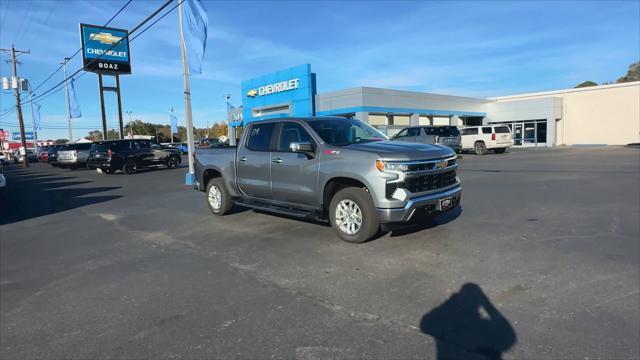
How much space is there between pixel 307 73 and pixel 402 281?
29510mm

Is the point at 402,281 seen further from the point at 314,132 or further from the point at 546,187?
the point at 546,187

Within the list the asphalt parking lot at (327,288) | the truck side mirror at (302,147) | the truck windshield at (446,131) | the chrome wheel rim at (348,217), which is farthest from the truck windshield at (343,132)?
the truck windshield at (446,131)

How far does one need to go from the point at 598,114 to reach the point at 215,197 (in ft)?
128

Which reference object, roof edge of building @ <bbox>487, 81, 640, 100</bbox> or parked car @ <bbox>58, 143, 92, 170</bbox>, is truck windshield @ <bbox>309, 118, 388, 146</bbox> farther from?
roof edge of building @ <bbox>487, 81, 640, 100</bbox>

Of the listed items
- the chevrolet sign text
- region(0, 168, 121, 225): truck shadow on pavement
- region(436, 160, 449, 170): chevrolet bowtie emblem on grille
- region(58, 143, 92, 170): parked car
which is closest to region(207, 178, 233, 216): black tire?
region(436, 160, 449, 170): chevrolet bowtie emblem on grille

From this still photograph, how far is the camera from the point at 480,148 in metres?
27.2

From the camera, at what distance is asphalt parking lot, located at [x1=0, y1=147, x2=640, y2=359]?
Result: 3.25 meters

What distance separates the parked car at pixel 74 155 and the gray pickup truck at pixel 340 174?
22971mm

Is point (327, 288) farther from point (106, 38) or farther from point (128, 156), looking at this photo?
point (106, 38)

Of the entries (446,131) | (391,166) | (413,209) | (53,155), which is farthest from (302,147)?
(53,155)

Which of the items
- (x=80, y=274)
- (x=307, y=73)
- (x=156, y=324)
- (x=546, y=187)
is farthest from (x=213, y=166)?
(x=307, y=73)

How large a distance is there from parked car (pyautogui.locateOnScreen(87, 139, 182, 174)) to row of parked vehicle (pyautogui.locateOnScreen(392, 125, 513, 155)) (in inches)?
548

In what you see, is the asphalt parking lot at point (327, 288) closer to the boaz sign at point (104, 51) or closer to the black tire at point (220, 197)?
the black tire at point (220, 197)

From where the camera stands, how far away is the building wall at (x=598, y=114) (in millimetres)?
34281
